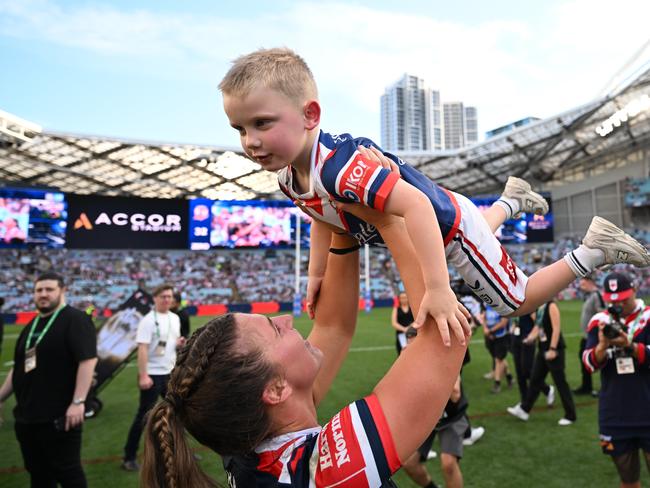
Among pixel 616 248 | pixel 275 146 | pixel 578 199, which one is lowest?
pixel 616 248

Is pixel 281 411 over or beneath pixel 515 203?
beneath

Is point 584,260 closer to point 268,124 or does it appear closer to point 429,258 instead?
point 429,258

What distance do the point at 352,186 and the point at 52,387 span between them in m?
4.22

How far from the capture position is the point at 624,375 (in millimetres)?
4215

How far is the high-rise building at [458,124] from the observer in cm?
7838

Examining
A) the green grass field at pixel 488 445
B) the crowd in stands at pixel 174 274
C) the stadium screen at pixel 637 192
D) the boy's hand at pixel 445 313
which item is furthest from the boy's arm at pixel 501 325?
the stadium screen at pixel 637 192

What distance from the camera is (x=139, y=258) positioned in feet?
111

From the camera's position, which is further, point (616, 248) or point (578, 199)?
point (578, 199)

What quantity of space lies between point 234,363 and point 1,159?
113ft

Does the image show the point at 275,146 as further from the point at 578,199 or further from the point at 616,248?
the point at 578,199

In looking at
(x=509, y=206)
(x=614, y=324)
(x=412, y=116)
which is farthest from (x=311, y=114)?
(x=412, y=116)

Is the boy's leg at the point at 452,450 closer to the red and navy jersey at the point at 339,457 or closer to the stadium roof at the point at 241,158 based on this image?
the red and navy jersey at the point at 339,457

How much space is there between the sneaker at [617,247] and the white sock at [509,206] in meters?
0.48

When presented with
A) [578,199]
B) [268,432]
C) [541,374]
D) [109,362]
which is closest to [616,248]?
[268,432]
